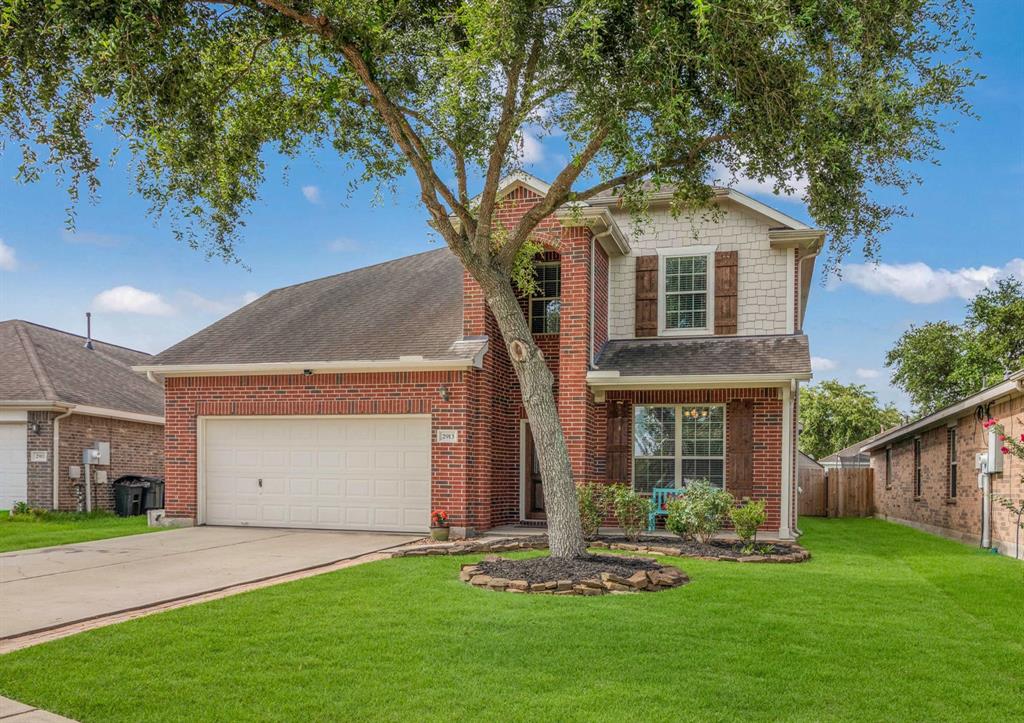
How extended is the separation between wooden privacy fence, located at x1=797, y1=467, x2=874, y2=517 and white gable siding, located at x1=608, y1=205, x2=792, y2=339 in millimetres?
11065

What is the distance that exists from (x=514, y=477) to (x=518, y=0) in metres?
9.28

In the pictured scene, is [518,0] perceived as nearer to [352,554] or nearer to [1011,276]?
[352,554]

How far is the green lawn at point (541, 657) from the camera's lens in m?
4.93

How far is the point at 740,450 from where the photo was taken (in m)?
14.2

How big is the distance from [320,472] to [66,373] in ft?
28.9

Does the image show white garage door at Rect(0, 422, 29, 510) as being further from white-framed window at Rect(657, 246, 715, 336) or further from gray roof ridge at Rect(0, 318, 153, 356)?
white-framed window at Rect(657, 246, 715, 336)

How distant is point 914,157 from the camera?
9516mm

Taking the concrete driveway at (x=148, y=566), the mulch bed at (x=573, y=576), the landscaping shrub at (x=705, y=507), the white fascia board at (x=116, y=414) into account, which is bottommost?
the concrete driveway at (x=148, y=566)

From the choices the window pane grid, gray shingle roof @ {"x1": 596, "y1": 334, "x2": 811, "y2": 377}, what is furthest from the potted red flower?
the window pane grid

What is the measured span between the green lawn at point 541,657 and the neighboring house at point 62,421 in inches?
464

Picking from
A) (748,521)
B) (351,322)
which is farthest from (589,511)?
(351,322)

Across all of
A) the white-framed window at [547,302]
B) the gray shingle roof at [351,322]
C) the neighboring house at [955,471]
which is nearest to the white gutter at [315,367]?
the gray shingle roof at [351,322]

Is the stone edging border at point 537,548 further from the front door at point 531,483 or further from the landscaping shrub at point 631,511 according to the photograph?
the front door at point 531,483

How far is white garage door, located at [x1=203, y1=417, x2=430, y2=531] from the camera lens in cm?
1430
